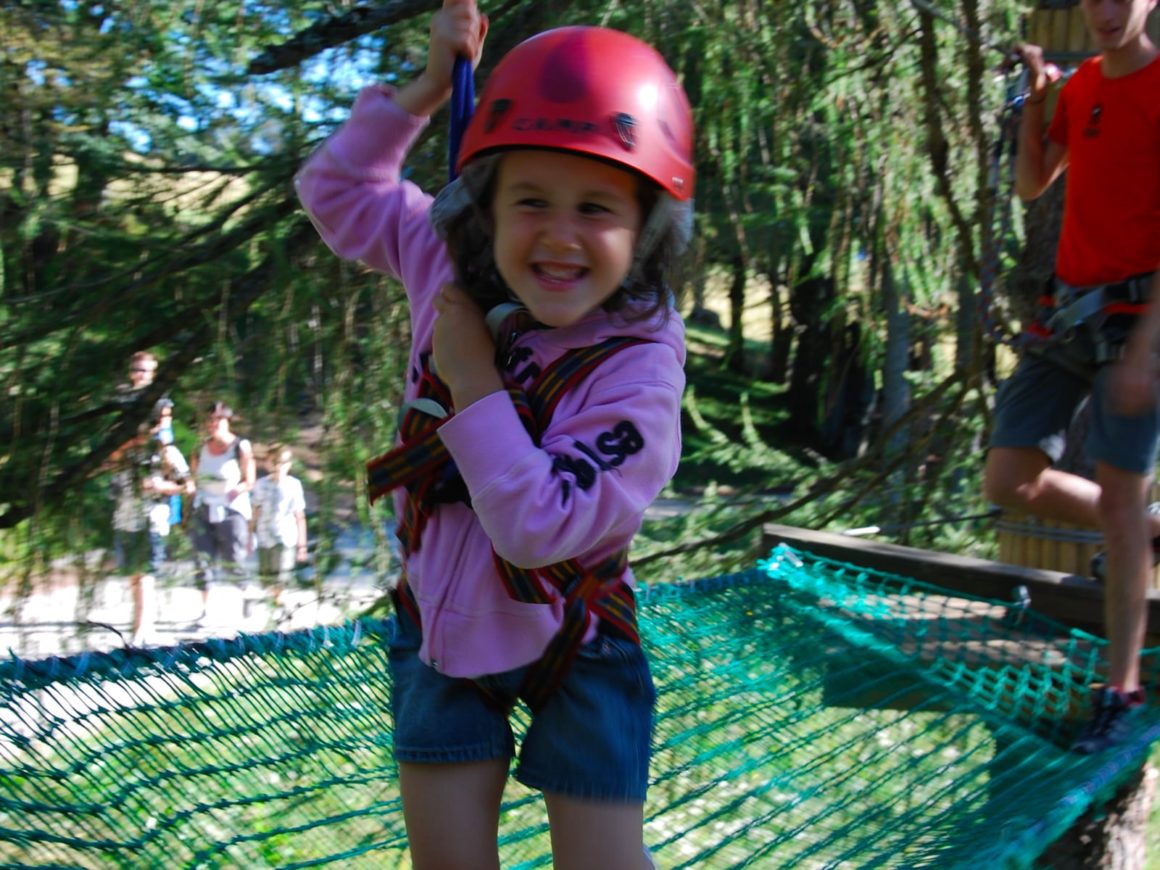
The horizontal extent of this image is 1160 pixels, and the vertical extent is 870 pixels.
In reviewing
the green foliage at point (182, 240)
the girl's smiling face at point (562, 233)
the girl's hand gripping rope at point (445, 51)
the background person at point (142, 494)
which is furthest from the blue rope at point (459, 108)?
the background person at point (142, 494)

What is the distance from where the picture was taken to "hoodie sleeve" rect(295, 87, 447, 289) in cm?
163

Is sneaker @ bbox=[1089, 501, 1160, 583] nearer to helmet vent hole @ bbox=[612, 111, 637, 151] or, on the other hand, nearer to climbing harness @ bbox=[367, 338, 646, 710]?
climbing harness @ bbox=[367, 338, 646, 710]

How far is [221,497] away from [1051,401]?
2321 mm

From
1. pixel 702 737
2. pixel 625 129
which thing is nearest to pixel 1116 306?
pixel 702 737

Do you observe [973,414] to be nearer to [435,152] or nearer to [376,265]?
[435,152]

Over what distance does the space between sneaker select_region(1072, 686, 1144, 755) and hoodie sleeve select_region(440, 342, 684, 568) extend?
157 cm

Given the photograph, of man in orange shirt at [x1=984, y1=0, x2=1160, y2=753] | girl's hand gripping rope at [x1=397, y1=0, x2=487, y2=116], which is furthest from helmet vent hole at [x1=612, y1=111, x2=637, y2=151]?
man in orange shirt at [x1=984, y1=0, x2=1160, y2=753]

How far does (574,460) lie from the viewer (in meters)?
1.31

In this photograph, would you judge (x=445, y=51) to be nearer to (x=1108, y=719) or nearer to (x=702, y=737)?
(x=702, y=737)

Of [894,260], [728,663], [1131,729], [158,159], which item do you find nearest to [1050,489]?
[1131,729]

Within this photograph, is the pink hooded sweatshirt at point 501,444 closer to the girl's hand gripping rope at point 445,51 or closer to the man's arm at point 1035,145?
the girl's hand gripping rope at point 445,51

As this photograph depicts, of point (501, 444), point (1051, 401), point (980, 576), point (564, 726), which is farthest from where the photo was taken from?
point (980, 576)

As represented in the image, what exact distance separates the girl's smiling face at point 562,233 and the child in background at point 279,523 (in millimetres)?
2133

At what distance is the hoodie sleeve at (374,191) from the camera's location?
64.3 inches
